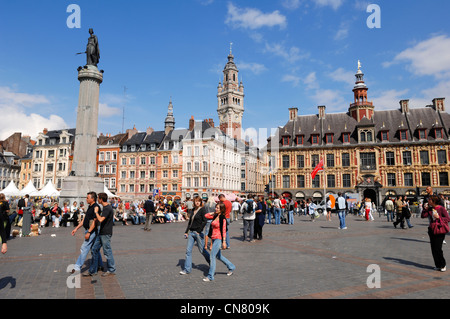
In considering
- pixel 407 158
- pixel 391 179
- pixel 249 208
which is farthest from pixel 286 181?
pixel 249 208

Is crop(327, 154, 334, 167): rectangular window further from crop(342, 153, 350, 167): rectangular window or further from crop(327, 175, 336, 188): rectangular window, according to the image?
crop(327, 175, 336, 188): rectangular window

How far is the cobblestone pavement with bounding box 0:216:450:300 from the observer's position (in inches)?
221

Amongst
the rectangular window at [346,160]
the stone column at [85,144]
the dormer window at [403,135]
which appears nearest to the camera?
the stone column at [85,144]

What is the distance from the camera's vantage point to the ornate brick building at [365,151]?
1718 inches

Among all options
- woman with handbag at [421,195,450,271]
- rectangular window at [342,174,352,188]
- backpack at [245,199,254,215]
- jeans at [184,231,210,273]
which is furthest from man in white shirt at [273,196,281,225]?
rectangular window at [342,174,352,188]

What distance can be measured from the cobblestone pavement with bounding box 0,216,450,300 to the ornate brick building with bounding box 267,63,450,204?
35670 millimetres

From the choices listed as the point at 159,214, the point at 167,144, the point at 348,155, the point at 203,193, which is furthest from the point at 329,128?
the point at 159,214

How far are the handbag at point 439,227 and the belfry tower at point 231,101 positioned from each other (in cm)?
8629

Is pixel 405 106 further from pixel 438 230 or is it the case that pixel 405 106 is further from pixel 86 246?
pixel 86 246

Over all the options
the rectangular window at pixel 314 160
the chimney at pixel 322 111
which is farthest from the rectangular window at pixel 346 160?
the chimney at pixel 322 111

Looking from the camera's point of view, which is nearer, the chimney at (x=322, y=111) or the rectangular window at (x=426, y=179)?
the rectangular window at (x=426, y=179)

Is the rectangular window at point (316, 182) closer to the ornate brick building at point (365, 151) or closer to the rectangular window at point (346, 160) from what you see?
the ornate brick building at point (365, 151)

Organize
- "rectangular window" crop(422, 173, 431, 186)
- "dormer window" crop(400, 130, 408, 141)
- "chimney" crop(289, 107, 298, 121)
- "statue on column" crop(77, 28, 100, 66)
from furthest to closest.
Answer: "chimney" crop(289, 107, 298, 121) < "dormer window" crop(400, 130, 408, 141) < "rectangular window" crop(422, 173, 431, 186) < "statue on column" crop(77, 28, 100, 66)

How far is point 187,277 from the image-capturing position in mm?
6801
